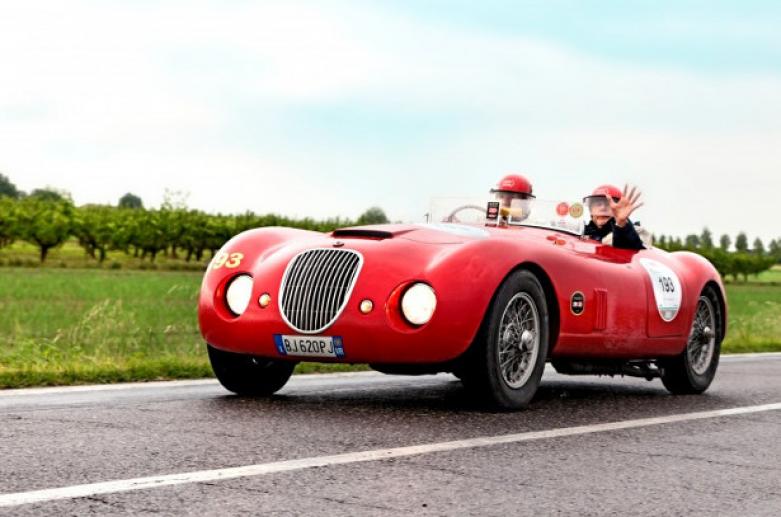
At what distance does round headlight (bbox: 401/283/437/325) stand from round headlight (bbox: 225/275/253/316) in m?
1.02

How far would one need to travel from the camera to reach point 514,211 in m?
8.89

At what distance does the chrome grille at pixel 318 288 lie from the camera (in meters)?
6.95

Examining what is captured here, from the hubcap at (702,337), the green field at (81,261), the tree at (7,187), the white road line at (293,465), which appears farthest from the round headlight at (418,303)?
the tree at (7,187)

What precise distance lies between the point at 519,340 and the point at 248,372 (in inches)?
70.6

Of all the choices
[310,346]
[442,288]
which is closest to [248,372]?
[310,346]

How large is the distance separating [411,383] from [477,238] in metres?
2.32

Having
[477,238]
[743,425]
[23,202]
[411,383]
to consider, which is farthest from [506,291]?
[23,202]

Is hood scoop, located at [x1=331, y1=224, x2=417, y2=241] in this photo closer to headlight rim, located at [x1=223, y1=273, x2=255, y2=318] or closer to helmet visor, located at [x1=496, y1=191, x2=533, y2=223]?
headlight rim, located at [x1=223, y1=273, x2=255, y2=318]

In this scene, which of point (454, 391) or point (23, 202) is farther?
point (23, 202)

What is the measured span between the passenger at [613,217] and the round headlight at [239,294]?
293cm

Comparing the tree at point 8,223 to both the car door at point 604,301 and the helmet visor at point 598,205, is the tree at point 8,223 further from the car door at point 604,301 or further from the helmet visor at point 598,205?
the car door at point 604,301

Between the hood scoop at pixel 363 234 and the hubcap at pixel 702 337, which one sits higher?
the hood scoop at pixel 363 234

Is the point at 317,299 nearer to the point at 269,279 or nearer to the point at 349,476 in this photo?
the point at 269,279

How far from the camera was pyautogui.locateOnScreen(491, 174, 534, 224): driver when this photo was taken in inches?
349
